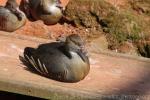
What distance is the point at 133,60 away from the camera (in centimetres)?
375

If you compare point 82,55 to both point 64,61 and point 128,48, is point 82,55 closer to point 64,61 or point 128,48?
point 64,61

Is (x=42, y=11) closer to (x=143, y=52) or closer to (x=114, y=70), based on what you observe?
(x=143, y=52)

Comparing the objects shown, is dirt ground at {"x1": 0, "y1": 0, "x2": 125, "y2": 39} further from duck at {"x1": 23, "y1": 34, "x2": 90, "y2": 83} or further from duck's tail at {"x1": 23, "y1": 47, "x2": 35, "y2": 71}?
duck at {"x1": 23, "y1": 34, "x2": 90, "y2": 83}

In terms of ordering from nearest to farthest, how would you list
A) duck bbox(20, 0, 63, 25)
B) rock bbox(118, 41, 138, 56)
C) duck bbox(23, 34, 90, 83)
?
duck bbox(23, 34, 90, 83)
rock bbox(118, 41, 138, 56)
duck bbox(20, 0, 63, 25)

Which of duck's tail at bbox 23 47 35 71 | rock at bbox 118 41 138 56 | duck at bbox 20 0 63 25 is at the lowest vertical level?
rock at bbox 118 41 138 56

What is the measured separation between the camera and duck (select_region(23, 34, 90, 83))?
10.7 feet

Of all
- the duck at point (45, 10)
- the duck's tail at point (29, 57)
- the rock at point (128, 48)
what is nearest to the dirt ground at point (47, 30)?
the duck at point (45, 10)

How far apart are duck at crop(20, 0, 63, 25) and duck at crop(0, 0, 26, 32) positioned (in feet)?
1.51

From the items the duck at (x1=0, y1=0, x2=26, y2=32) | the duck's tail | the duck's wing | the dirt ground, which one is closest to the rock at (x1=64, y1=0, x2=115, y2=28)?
the dirt ground

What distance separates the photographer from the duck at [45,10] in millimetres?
5059

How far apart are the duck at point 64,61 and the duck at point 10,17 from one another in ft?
4.21

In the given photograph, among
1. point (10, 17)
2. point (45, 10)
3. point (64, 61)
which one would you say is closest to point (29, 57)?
point (64, 61)

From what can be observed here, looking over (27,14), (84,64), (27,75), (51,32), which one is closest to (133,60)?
(84,64)

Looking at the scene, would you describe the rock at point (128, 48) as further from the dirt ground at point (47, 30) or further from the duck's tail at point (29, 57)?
the duck's tail at point (29, 57)
